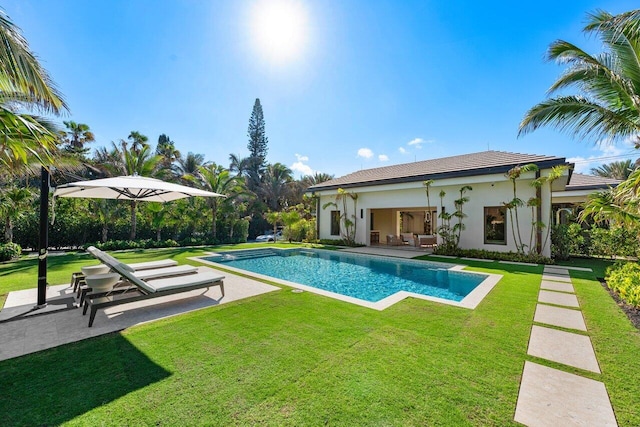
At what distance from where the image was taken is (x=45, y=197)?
5449mm

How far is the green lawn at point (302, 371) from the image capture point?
2562 mm

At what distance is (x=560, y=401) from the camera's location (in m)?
2.79

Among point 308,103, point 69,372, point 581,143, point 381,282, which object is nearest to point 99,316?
point 69,372

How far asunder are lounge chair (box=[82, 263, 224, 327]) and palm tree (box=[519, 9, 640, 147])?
10.2 meters

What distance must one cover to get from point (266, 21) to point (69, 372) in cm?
1167

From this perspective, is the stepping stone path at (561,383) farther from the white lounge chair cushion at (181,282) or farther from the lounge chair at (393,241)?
the lounge chair at (393,241)

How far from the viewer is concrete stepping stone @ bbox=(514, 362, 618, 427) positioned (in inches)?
99.2

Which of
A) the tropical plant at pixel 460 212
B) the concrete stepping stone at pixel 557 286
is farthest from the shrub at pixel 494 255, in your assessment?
the concrete stepping stone at pixel 557 286

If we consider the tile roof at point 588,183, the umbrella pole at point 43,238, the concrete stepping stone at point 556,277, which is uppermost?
the tile roof at point 588,183

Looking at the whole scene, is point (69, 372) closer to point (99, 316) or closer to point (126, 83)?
point (99, 316)

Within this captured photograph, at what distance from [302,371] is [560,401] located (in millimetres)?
2790

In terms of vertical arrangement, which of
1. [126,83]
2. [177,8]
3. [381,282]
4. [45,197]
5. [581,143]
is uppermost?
[177,8]

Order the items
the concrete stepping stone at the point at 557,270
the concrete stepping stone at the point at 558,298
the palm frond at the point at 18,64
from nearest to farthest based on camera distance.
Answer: the palm frond at the point at 18,64, the concrete stepping stone at the point at 558,298, the concrete stepping stone at the point at 557,270

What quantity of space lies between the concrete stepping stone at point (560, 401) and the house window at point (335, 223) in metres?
17.1
